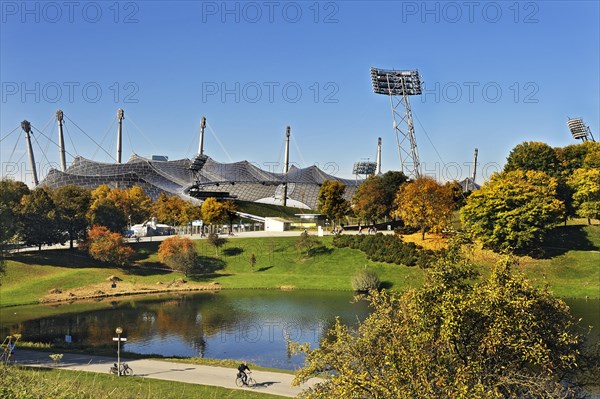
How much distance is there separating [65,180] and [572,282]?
11257 centimetres

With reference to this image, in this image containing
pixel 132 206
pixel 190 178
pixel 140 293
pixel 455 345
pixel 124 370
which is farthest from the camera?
pixel 190 178

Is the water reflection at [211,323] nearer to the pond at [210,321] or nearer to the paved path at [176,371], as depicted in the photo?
the pond at [210,321]

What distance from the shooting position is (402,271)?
61.9 metres

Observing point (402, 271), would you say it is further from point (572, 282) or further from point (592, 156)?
point (592, 156)

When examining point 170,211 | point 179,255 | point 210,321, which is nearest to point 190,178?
point 170,211

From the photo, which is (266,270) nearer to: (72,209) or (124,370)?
(72,209)

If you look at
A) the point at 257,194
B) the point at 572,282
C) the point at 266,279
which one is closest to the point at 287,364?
the point at 266,279

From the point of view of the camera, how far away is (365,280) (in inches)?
2240

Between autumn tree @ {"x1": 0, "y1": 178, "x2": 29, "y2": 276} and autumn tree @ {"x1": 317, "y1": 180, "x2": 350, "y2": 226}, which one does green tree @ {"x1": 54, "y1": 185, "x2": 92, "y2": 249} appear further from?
autumn tree @ {"x1": 317, "y1": 180, "x2": 350, "y2": 226}

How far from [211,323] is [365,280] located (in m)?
20.0

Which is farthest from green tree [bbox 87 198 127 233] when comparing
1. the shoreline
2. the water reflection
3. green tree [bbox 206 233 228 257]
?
the water reflection

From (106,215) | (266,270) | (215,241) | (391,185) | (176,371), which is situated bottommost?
(176,371)

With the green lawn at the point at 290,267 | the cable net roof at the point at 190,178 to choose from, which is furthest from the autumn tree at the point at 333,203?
the cable net roof at the point at 190,178

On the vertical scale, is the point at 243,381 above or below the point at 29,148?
below
